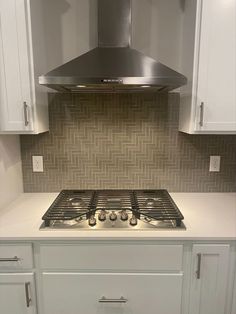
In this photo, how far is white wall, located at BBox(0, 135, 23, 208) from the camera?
1.51 metres

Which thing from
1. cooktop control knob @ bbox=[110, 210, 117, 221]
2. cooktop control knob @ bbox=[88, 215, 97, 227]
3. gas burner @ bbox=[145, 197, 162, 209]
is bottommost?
cooktop control knob @ bbox=[88, 215, 97, 227]

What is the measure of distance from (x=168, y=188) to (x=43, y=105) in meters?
1.12

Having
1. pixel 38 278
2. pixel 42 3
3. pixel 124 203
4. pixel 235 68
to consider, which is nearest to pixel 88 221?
pixel 124 203

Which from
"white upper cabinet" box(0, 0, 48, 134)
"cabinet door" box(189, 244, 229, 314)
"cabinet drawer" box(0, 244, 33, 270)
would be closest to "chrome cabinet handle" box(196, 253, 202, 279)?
"cabinet door" box(189, 244, 229, 314)

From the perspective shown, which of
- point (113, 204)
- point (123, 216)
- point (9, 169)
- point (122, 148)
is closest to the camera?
point (123, 216)

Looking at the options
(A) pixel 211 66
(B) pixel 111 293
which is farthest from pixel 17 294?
(A) pixel 211 66

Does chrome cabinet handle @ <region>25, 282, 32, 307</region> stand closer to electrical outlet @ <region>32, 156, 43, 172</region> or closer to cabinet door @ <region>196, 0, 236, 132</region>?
electrical outlet @ <region>32, 156, 43, 172</region>

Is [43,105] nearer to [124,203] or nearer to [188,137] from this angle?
[124,203]

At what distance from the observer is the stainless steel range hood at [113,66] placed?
119 centimetres

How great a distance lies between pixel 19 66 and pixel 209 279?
5.21 feet

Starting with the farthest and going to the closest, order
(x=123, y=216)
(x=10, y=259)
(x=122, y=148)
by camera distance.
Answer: (x=122, y=148)
(x=123, y=216)
(x=10, y=259)

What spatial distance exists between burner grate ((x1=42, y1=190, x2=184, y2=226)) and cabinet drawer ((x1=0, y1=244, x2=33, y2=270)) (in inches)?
6.5

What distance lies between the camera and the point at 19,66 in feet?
4.35

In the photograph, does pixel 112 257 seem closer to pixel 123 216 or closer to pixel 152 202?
pixel 123 216
